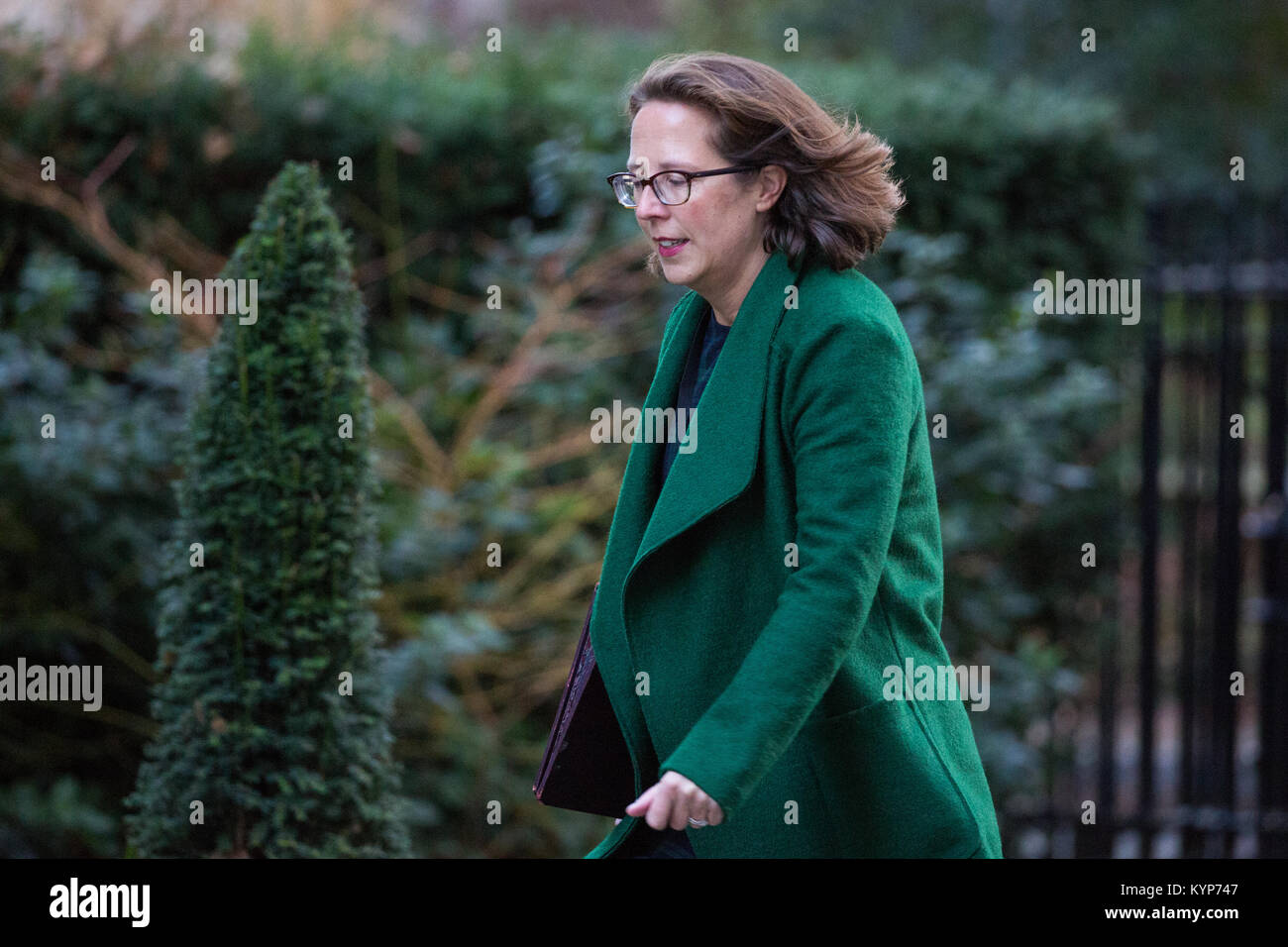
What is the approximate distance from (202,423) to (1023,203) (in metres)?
3.92

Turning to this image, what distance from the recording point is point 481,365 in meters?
5.13

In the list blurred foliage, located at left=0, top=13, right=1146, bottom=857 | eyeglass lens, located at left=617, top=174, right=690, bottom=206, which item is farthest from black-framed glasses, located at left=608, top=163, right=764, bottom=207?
blurred foliage, located at left=0, top=13, right=1146, bottom=857

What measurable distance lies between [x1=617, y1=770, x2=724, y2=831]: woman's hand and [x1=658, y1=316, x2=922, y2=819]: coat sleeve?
1 cm

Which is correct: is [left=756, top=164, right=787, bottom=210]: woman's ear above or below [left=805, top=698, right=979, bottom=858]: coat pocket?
above

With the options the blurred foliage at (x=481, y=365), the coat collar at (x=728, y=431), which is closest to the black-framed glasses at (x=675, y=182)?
the coat collar at (x=728, y=431)

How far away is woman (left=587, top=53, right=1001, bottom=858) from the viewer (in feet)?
6.47

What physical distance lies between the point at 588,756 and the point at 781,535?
56cm

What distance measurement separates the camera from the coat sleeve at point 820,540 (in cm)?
193

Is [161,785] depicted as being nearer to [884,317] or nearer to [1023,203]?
[884,317]

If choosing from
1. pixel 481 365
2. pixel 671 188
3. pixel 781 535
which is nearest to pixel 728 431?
pixel 781 535

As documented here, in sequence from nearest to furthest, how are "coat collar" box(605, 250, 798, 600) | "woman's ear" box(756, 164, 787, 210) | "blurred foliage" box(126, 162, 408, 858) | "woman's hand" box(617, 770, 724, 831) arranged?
1. "woman's hand" box(617, 770, 724, 831)
2. "coat collar" box(605, 250, 798, 600)
3. "woman's ear" box(756, 164, 787, 210)
4. "blurred foliage" box(126, 162, 408, 858)

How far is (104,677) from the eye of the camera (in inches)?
177

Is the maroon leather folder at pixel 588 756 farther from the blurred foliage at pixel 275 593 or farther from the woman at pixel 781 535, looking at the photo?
the blurred foliage at pixel 275 593

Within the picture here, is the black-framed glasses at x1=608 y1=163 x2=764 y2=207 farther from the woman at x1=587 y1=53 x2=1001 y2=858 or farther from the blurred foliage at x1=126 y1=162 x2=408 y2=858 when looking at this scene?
the blurred foliage at x1=126 y1=162 x2=408 y2=858
